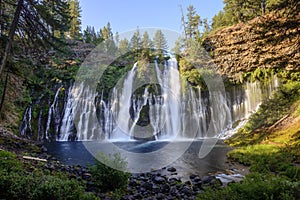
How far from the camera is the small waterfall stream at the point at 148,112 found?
22.8 metres

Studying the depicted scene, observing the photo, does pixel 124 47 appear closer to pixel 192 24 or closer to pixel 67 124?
pixel 192 24

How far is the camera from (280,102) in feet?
60.7

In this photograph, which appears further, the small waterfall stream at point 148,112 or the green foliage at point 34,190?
the small waterfall stream at point 148,112

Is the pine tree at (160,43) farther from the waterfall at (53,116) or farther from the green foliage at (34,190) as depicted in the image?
the green foliage at (34,190)

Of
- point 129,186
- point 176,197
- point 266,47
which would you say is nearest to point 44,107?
point 129,186

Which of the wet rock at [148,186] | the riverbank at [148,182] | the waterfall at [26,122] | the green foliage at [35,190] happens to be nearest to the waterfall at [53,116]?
the waterfall at [26,122]

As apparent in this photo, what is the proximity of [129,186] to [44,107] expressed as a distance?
1974 cm

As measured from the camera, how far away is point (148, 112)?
24781 millimetres

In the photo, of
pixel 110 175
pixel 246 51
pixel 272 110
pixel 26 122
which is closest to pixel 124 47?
pixel 246 51

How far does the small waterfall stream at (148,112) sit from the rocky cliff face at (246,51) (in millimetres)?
2068

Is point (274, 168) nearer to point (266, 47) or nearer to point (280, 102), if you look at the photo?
point (280, 102)

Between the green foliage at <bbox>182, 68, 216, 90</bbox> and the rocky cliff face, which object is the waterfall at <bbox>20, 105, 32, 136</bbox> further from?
the rocky cliff face

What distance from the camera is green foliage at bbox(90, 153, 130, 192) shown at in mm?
6422

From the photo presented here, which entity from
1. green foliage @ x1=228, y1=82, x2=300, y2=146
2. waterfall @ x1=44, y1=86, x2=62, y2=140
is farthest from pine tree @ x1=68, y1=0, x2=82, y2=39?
green foliage @ x1=228, y1=82, x2=300, y2=146
